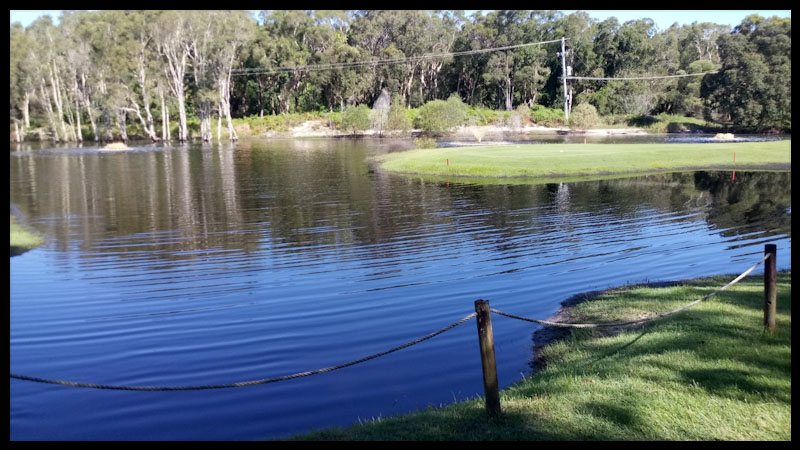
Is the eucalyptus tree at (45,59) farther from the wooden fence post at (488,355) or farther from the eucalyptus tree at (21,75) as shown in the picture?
the wooden fence post at (488,355)

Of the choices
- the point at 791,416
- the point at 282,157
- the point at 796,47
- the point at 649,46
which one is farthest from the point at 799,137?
the point at 649,46

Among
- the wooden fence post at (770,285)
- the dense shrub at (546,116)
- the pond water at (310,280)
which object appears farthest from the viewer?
the dense shrub at (546,116)

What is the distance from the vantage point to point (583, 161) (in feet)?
131

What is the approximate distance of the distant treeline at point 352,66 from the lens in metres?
78.2

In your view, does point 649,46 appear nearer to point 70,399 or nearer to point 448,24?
point 448,24

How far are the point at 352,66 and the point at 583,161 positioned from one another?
187 feet

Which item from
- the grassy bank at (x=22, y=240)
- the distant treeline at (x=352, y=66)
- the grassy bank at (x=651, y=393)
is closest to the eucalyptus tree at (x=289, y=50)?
the distant treeline at (x=352, y=66)

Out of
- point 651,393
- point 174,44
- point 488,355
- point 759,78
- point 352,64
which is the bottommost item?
point 651,393

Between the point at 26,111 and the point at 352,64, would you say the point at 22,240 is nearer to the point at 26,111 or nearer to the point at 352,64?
the point at 352,64

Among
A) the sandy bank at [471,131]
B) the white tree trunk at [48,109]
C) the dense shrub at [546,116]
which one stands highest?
the white tree trunk at [48,109]

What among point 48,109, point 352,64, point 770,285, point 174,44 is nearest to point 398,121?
point 352,64

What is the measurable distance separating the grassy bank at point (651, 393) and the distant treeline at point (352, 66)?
7077 centimetres

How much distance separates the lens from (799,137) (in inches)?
236

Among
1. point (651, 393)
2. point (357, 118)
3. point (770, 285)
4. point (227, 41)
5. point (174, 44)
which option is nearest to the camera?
point (651, 393)
